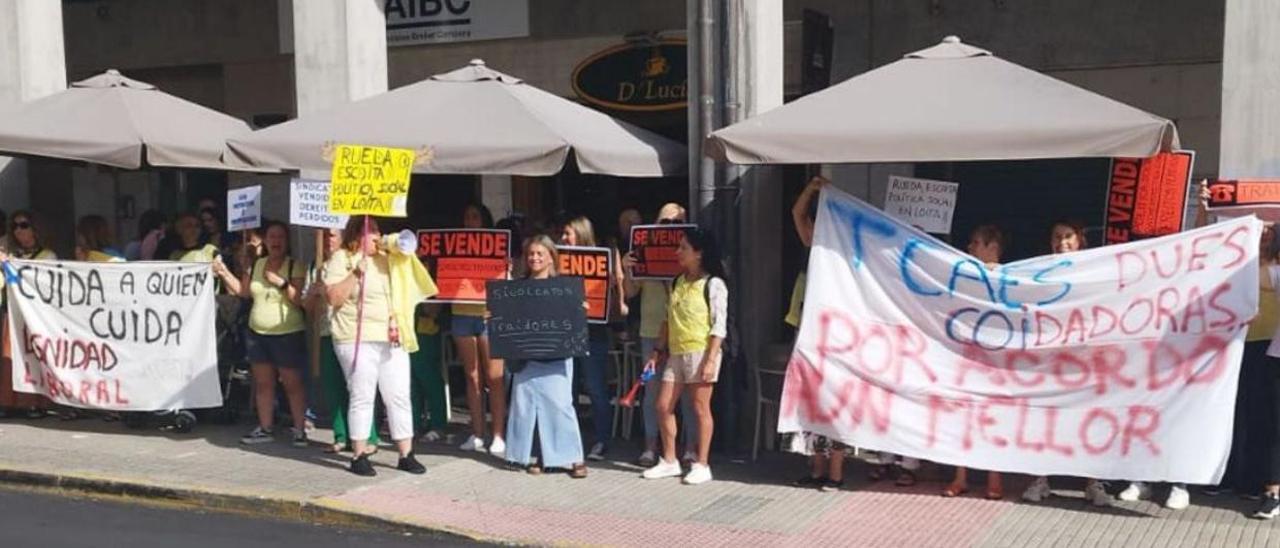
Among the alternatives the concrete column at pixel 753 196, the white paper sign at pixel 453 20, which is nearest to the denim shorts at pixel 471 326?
the concrete column at pixel 753 196

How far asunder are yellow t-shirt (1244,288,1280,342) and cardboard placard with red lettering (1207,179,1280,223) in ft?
1.44

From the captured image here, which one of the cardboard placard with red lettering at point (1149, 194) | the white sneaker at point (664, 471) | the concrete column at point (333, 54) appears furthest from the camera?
the concrete column at point (333, 54)

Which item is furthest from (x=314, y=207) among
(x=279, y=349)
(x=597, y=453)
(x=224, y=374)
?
(x=597, y=453)

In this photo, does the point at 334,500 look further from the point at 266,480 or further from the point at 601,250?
the point at 601,250

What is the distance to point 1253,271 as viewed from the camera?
304 inches

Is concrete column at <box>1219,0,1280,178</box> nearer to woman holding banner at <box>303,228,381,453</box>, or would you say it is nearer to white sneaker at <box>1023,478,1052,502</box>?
white sneaker at <box>1023,478,1052,502</box>

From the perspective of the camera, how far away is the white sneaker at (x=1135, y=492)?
823cm

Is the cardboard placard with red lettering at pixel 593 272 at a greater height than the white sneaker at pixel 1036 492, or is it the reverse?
the cardboard placard with red lettering at pixel 593 272

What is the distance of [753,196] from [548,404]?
212 cm

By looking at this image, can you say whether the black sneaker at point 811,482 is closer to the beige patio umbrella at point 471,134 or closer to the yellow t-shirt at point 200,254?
the beige patio umbrella at point 471,134

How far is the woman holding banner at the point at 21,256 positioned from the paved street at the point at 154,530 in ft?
8.66

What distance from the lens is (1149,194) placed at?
8.49 metres

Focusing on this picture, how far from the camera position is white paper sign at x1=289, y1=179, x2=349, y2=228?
9.38m

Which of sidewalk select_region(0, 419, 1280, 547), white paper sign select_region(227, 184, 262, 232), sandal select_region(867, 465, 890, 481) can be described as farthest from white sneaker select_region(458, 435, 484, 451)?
sandal select_region(867, 465, 890, 481)
